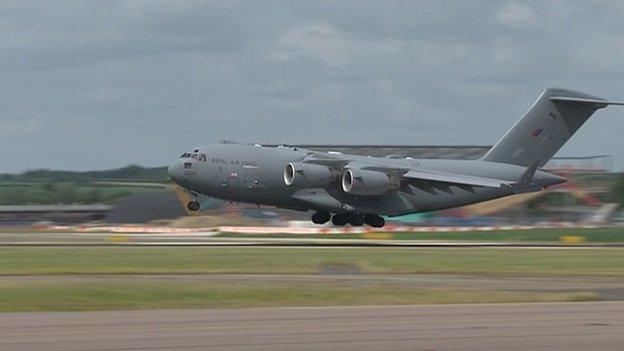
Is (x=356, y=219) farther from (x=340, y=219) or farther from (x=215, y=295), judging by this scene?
(x=215, y=295)

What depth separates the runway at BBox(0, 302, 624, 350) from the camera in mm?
17141

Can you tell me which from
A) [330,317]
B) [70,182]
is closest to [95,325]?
[330,317]

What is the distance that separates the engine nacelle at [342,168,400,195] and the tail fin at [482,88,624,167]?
276 inches

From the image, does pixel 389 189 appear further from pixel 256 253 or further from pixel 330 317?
pixel 330 317

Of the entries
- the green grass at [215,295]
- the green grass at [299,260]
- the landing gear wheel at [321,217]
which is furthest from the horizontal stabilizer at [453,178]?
the green grass at [215,295]

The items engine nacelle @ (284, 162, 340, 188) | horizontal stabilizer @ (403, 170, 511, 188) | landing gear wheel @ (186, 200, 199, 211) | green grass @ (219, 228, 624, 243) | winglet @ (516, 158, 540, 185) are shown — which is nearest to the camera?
winglet @ (516, 158, 540, 185)

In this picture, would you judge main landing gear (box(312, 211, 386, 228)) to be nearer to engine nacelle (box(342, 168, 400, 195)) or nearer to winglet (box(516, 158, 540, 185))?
engine nacelle (box(342, 168, 400, 195))

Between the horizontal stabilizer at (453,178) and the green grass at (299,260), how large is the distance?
27.3 ft

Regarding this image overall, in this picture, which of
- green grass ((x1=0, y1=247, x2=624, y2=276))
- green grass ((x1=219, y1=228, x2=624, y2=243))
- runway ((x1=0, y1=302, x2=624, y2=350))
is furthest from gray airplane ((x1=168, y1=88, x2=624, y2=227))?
runway ((x1=0, y1=302, x2=624, y2=350))

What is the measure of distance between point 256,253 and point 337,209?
520 inches

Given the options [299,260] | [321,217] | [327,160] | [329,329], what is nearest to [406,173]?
[327,160]

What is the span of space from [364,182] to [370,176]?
44cm

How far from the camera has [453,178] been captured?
55000mm

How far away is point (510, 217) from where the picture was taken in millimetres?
80250
